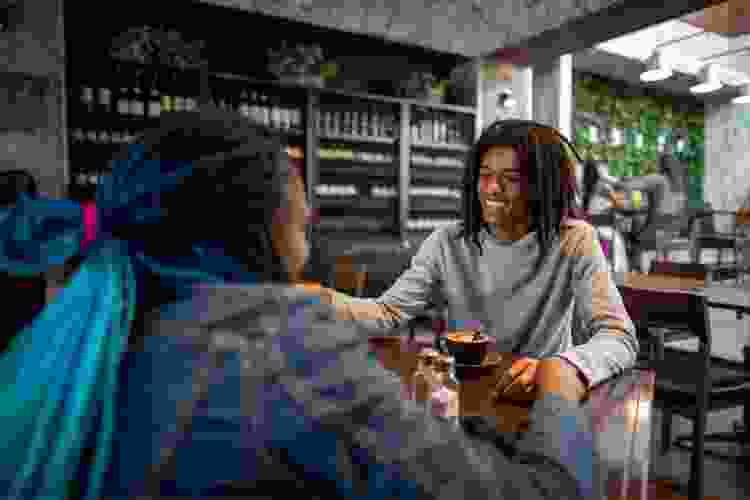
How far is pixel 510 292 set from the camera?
1.67 m

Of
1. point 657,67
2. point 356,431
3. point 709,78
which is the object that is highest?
point 709,78

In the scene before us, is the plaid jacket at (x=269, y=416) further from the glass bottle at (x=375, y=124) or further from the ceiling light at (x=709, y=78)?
the ceiling light at (x=709, y=78)

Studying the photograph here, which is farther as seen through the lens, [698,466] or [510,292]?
[698,466]

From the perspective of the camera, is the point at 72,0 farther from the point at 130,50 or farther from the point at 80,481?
the point at 80,481

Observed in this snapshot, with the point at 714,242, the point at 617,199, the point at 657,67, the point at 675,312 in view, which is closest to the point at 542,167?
the point at 675,312

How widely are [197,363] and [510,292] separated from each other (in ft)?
4.27

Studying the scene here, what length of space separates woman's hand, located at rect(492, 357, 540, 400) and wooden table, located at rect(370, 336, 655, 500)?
0.02 meters

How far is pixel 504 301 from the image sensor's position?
1666 mm

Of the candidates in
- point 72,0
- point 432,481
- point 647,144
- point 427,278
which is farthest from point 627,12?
point 647,144

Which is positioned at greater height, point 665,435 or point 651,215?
point 651,215

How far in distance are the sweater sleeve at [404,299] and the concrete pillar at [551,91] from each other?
482 cm

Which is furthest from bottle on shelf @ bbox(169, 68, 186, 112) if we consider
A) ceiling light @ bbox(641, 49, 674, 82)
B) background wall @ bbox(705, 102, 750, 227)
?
background wall @ bbox(705, 102, 750, 227)

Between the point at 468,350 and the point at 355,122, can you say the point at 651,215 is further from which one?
the point at 468,350

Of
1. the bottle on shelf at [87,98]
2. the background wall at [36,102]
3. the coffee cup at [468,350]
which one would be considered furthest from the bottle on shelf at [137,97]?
the coffee cup at [468,350]
